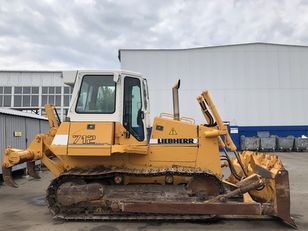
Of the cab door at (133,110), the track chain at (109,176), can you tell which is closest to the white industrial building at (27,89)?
the cab door at (133,110)

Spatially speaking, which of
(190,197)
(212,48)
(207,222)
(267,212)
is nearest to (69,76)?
(190,197)

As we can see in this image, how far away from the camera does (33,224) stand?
6883 millimetres

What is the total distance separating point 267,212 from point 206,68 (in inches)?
972

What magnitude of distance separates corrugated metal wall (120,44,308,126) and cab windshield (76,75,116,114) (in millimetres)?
22412

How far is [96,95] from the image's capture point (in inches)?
292

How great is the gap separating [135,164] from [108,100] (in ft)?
5.00

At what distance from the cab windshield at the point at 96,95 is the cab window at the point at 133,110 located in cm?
31

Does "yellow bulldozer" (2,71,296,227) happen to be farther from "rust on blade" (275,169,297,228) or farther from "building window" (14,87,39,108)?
"building window" (14,87,39,108)

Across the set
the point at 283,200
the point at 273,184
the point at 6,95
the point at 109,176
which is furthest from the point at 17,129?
the point at 6,95

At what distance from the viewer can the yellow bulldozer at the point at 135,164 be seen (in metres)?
6.71

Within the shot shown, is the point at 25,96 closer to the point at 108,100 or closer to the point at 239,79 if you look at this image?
the point at 239,79

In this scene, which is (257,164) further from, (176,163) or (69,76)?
(69,76)

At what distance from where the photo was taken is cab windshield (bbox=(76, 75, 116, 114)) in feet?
23.9

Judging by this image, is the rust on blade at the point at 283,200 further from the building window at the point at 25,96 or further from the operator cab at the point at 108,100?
the building window at the point at 25,96
